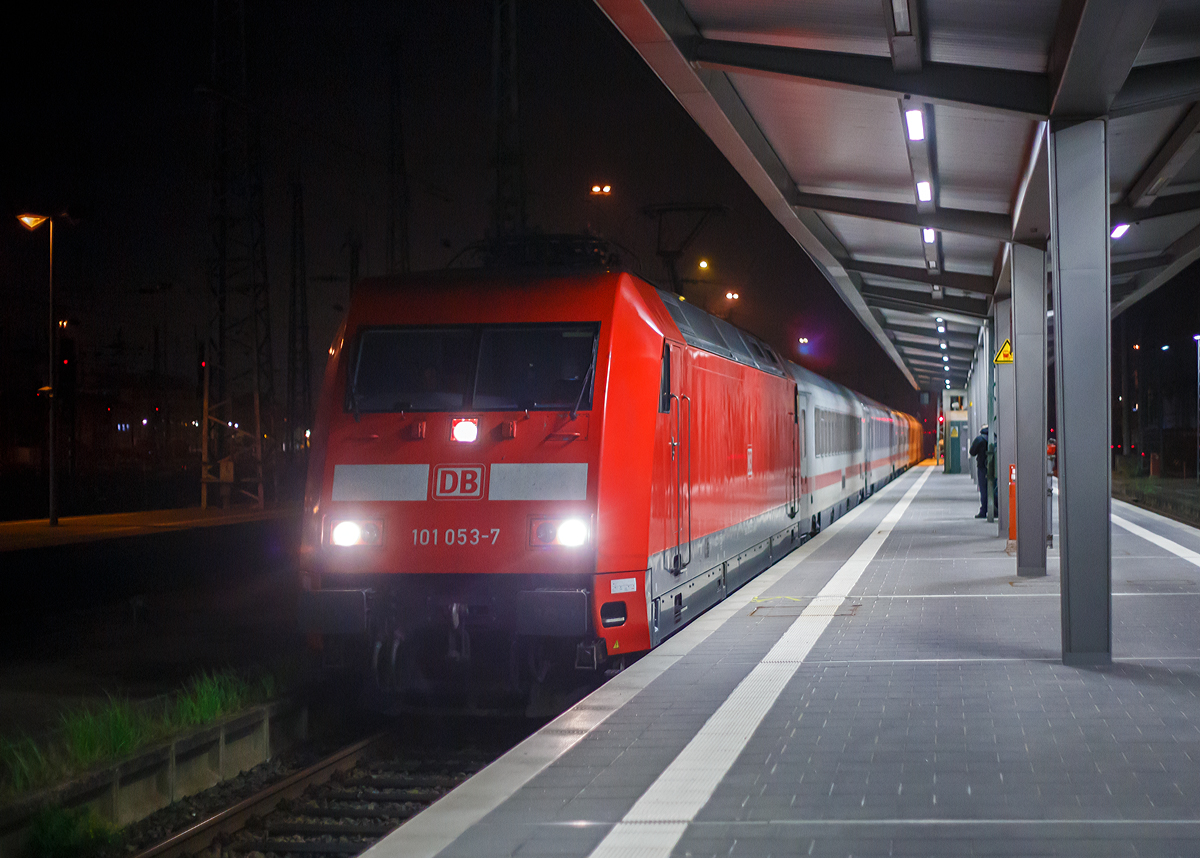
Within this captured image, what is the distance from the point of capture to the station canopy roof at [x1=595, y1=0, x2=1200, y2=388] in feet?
25.7

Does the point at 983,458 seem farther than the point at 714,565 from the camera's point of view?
Yes

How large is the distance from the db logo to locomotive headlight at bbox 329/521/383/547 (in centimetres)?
48

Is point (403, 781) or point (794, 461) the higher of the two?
point (794, 461)

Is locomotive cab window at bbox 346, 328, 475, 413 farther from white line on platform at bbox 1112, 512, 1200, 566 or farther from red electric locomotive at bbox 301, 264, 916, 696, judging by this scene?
white line on platform at bbox 1112, 512, 1200, 566

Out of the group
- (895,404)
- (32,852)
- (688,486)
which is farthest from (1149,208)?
(895,404)

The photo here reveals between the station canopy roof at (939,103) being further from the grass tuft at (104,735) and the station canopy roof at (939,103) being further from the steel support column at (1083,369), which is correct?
the grass tuft at (104,735)

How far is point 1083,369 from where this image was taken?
8.09m

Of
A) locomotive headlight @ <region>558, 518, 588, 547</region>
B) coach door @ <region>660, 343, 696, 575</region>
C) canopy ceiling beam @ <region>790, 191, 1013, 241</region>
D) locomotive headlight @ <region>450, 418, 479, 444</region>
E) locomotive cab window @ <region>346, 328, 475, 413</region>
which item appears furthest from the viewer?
canopy ceiling beam @ <region>790, 191, 1013, 241</region>

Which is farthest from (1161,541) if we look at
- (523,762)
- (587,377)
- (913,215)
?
(523,762)

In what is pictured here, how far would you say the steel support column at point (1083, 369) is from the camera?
805 centimetres

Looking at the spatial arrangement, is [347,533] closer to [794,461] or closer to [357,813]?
[357,813]

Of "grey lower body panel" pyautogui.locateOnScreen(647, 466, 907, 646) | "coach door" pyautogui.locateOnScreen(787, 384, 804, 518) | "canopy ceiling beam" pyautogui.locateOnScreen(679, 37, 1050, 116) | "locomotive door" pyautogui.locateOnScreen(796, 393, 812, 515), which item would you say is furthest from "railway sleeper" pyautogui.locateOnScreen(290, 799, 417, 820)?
"locomotive door" pyautogui.locateOnScreen(796, 393, 812, 515)

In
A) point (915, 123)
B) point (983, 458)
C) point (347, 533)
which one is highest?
point (915, 123)

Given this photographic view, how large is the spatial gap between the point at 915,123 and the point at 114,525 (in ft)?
70.4
